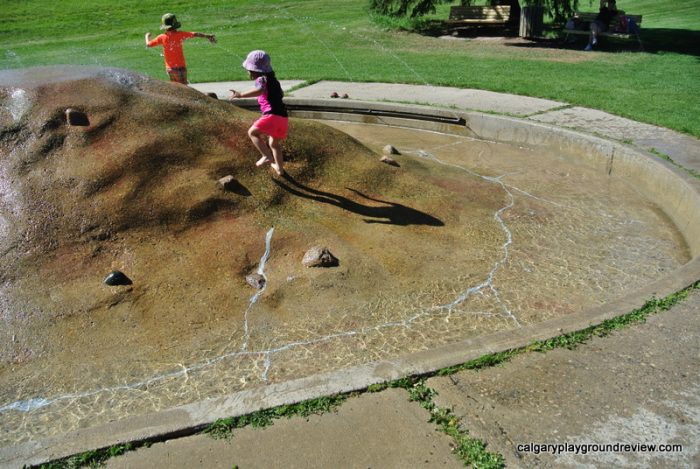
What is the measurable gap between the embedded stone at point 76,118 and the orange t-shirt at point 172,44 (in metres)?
3.13

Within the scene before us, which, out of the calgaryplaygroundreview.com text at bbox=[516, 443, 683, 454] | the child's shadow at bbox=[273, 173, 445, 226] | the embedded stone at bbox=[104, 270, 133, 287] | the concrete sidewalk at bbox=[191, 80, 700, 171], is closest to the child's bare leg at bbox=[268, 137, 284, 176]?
the child's shadow at bbox=[273, 173, 445, 226]

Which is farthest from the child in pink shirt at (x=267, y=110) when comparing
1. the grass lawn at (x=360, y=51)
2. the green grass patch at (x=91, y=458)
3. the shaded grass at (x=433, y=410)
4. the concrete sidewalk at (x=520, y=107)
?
the grass lawn at (x=360, y=51)

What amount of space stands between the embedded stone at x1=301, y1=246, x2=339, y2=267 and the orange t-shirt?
4.57 m

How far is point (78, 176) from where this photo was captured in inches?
211

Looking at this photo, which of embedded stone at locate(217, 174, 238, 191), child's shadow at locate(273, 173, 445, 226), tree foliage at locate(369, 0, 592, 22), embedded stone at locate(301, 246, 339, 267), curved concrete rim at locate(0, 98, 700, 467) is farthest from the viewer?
tree foliage at locate(369, 0, 592, 22)

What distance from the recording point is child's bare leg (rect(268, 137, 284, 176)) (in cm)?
586

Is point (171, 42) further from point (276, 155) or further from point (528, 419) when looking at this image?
point (528, 419)

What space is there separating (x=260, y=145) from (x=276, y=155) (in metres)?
0.18

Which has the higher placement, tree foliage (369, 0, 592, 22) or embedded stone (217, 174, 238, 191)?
tree foliage (369, 0, 592, 22)

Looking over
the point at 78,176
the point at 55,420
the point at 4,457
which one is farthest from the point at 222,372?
the point at 78,176

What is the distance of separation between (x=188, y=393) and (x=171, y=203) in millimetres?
2031

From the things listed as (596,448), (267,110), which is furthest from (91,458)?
(267,110)

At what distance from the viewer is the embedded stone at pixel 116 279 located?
4879 mm

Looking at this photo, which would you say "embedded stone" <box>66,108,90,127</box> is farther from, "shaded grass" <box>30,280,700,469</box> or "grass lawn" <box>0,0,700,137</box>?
"grass lawn" <box>0,0,700,137</box>
